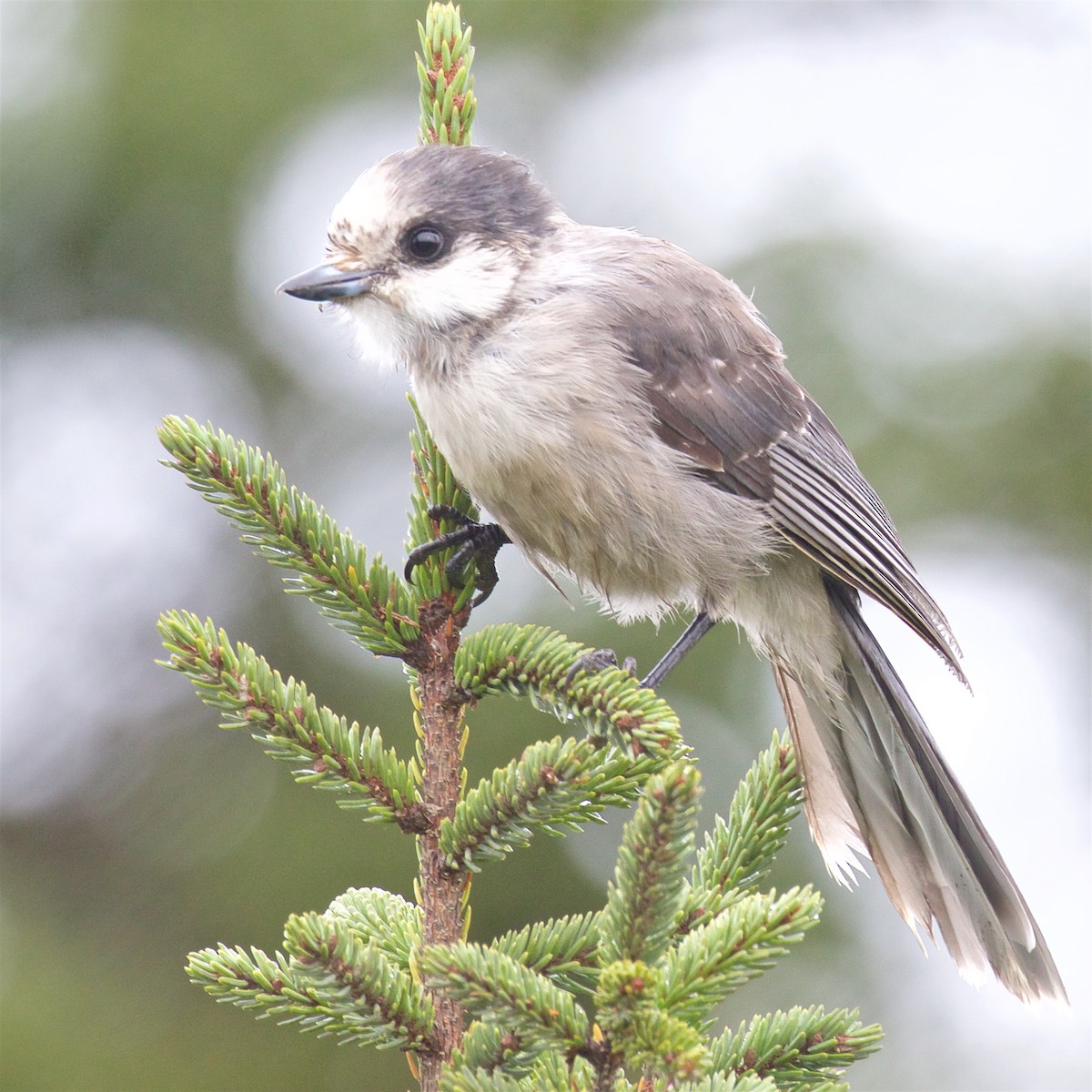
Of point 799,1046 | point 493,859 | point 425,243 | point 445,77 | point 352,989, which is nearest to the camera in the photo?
point 352,989

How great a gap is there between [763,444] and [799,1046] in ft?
5.37

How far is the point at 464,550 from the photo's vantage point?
2.15 metres

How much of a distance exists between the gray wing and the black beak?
589 millimetres

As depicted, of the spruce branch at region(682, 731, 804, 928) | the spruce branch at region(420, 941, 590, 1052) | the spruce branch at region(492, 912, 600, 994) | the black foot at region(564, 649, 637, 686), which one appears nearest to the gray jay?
the black foot at region(564, 649, 637, 686)

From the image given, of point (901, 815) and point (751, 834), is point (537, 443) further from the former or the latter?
point (901, 815)

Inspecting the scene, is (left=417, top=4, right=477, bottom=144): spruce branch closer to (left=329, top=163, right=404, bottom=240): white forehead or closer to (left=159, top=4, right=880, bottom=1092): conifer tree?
(left=329, top=163, right=404, bottom=240): white forehead

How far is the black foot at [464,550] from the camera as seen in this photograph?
2084 mm

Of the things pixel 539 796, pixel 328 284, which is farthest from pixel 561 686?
pixel 328 284

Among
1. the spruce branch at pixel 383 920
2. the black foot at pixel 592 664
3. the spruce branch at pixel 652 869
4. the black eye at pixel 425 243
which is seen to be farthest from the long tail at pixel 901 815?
the black eye at pixel 425 243

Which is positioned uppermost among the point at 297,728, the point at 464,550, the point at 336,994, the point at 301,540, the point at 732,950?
the point at 464,550

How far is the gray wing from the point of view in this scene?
2.81 metres

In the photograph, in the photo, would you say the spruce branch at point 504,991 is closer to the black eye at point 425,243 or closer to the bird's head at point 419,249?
the bird's head at point 419,249

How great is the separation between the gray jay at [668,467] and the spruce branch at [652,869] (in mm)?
1096

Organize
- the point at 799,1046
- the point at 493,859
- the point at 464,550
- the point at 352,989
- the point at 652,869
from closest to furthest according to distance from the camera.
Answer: the point at 652,869 < the point at 352,989 < the point at 799,1046 < the point at 493,859 < the point at 464,550
